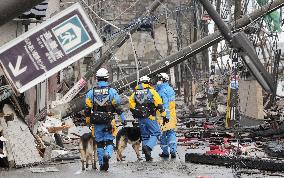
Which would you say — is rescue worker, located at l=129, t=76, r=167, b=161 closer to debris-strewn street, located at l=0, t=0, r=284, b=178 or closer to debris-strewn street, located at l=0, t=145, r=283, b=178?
debris-strewn street, located at l=0, t=0, r=284, b=178

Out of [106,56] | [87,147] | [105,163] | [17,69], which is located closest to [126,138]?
[87,147]

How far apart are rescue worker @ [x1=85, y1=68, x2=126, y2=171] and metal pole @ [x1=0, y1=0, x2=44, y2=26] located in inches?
300

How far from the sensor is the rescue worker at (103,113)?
12555 millimetres

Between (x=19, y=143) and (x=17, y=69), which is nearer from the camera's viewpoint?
(x=17, y=69)

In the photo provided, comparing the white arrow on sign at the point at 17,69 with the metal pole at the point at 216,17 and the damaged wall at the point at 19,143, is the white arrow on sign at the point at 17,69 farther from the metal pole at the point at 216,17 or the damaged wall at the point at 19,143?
the metal pole at the point at 216,17

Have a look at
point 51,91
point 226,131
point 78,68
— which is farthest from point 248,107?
point 78,68

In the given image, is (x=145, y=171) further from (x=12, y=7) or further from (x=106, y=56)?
(x=106, y=56)

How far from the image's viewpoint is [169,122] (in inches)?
585

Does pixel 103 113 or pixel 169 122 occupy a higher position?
pixel 103 113

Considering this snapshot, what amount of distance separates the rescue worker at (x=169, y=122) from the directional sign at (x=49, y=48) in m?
9.08

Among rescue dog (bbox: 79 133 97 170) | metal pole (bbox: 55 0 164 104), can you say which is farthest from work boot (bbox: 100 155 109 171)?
metal pole (bbox: 55 0 164 104)

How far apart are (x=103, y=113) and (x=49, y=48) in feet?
22.2

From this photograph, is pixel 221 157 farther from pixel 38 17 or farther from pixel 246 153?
pixel 38 17

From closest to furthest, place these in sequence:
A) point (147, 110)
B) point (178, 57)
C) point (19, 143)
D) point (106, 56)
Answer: point (19, 143) < point (147, 110) < point (178, 57) < point (106, 56)
